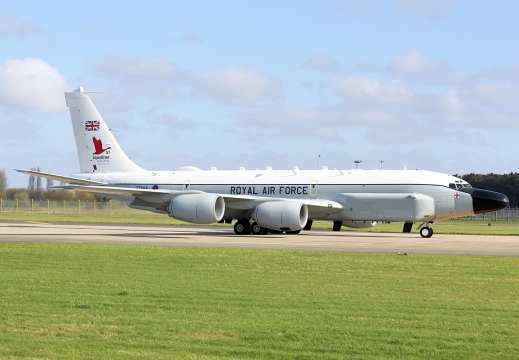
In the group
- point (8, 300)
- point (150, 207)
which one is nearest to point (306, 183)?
point (150, 207)

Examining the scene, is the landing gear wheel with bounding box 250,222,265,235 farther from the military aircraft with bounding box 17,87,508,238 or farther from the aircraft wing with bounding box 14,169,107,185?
the aircraft wing with bounding box 14,169,107,185

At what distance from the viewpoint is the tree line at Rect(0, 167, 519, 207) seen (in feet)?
254

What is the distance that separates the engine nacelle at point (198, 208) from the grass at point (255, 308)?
14762 millimetres

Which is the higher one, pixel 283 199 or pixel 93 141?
pixel 93 141

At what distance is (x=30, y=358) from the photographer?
343 inches

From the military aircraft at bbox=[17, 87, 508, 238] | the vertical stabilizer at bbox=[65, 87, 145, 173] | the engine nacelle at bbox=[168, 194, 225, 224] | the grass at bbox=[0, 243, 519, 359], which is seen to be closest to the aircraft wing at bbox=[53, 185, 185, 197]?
the military aircraft at bbox=[17, 87, 508, 238]

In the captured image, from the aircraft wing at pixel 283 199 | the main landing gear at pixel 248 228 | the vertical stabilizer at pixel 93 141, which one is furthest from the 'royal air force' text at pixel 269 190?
the vertical stabilizer at pixel 93 141

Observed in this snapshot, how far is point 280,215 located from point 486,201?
9.29 metres

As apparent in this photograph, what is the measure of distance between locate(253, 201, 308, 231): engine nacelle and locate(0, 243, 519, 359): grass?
46.9ft

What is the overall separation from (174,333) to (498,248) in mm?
19535

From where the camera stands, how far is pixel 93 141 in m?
43.9

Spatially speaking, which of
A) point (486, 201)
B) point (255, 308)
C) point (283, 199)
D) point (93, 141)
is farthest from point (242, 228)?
point (255, 308)

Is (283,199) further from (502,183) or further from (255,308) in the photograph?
(502,183)

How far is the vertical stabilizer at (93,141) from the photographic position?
1722 inches
